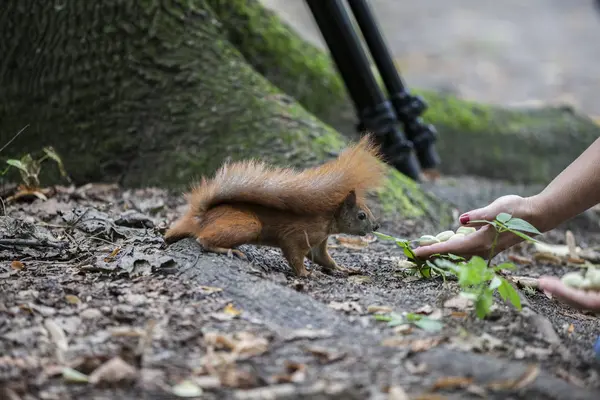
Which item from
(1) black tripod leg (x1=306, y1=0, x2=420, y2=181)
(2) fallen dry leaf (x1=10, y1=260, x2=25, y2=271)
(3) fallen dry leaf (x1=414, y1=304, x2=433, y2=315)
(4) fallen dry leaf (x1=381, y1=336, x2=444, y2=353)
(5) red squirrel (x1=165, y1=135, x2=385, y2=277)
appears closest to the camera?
(4) fallen dry leaf (x1=381, y1=336, x2=444, y2=353)

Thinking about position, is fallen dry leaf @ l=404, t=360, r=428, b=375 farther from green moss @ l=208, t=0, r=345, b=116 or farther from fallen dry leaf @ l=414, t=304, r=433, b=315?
green moss @ l=208, t=0, r=345, b=116

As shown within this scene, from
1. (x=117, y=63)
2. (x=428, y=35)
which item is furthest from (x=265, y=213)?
(x=428, y=35)

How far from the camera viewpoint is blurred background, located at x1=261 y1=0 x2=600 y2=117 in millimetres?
10547

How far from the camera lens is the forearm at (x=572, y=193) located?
306 centimetres

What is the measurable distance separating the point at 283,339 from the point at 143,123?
2547 mm

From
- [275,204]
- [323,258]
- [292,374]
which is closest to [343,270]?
[323,258]

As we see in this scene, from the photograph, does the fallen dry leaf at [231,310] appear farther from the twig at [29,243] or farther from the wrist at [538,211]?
the wrist at [538,211]

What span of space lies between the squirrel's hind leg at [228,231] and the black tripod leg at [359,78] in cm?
201

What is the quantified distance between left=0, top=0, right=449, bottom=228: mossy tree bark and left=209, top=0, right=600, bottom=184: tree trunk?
47.0 inches

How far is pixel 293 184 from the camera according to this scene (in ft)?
10.00

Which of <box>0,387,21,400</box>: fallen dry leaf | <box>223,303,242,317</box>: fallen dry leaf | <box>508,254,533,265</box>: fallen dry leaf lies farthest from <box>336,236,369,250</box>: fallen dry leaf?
<box>0,387,21,400</box>: fallen dry leaf

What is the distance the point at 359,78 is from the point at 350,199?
1710 millimetres

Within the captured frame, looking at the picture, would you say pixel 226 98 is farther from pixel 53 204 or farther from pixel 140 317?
pixel 140 317

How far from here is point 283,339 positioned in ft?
7.43
